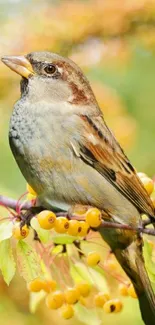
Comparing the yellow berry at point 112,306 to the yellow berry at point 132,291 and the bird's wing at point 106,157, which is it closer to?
the yellow berry at point 132,291

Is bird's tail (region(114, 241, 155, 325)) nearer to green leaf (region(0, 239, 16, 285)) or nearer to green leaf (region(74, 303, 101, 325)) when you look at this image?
green leaf (region(74, 303, 101, 325))

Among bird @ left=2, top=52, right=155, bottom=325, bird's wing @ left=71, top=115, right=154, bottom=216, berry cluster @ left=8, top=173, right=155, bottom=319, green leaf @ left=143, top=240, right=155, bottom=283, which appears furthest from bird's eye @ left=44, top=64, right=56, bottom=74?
green leaf @ left=143, top=240, right=155, bottom=283

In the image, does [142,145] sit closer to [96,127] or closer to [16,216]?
[96,127]

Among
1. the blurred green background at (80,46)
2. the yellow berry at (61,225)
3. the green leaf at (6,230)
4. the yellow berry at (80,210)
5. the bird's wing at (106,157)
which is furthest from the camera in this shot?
the blurred green background at (80,46)

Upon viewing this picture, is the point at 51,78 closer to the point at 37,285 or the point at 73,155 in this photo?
the point at 73,155

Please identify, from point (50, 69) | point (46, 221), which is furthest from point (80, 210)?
point (50, 69)

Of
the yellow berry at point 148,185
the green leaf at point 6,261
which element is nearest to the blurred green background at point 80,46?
the yellow berry at point 148,185

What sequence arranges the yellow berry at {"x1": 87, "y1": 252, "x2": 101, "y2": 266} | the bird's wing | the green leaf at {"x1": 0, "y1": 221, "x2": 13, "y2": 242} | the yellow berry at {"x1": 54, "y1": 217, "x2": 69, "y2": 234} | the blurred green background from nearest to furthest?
1. the green leaf at {"x1": 0, "y1": 221, "x2": 13, "y2": 242}
2. the yellow berry at {"x1": 54, "y1": 217, "x2": 69, "y2": 234}
3. the yellow berry at {"x1": 87, "y1": 252, "x2": 101, "y2": 266}
4. the bird's wing
5. the blurred green background
